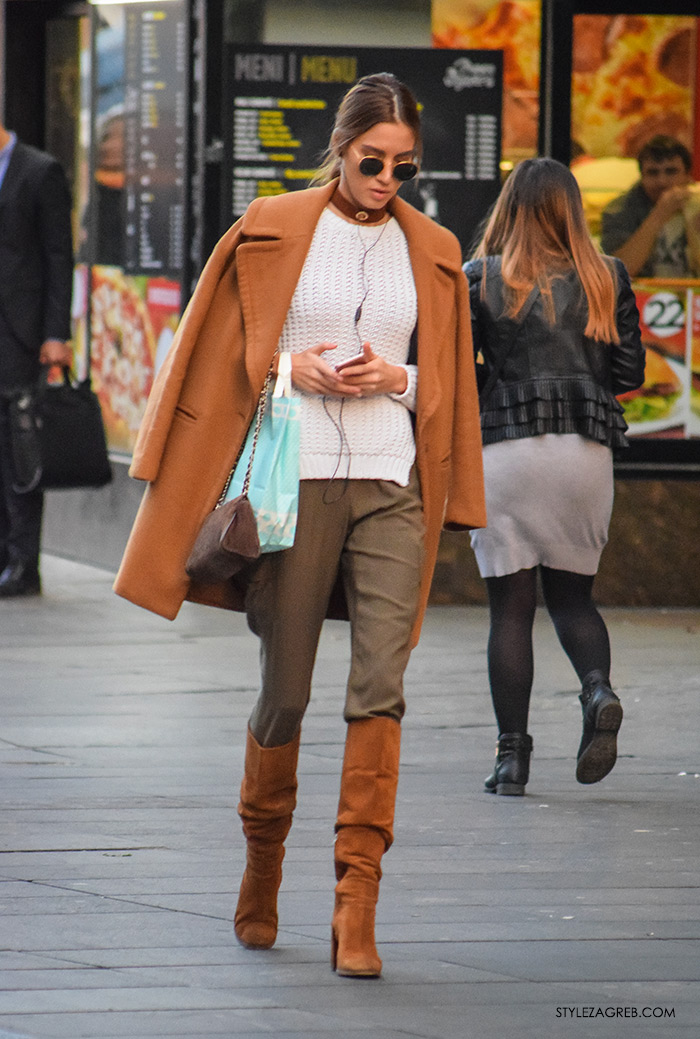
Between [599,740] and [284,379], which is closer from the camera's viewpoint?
[284,379]

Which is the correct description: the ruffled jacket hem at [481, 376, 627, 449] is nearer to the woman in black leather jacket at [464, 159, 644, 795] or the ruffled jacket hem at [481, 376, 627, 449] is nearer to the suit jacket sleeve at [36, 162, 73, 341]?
the woman in black leather jacket at [464, 159, 644, 795]

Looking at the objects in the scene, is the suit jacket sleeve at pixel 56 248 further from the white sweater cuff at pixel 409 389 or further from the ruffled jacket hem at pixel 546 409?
the white sweater cuff at pixel 409 389

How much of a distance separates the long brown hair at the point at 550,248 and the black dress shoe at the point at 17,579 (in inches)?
182

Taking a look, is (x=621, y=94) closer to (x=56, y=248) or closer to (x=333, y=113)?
(x=333, y=113)

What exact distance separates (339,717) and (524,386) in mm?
1634

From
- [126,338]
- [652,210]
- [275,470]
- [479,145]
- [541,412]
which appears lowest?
[126,338]

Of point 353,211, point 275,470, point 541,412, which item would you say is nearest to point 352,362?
point 275,470

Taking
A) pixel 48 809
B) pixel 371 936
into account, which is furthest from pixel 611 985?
pixel 48 809

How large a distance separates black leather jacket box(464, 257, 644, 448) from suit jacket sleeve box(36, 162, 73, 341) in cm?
411

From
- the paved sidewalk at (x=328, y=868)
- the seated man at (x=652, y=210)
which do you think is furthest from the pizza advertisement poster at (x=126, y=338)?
the paved sidewalk at (x=328, y=868)

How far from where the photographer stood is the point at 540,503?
6109 millimetres

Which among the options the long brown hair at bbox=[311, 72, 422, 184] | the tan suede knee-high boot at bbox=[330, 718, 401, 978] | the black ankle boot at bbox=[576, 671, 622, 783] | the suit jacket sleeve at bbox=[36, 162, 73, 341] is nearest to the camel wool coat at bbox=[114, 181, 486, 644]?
the long brown hair at bbox=[311, 72, 422, 184]

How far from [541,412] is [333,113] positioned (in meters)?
4.15

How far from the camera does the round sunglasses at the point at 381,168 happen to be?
426 centimetres
